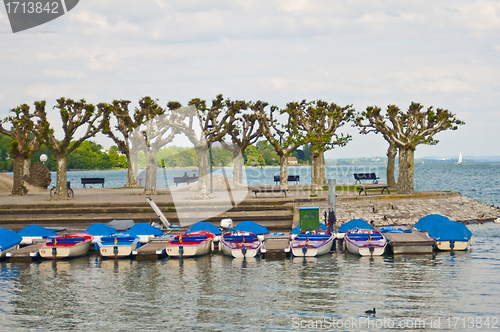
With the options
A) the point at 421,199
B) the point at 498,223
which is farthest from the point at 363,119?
the point at 498,223

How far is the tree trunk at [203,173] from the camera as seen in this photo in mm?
40375

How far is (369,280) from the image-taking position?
901 inches

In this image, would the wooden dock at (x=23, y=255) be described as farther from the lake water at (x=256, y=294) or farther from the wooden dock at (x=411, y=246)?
the wooden dock at (x=411, y=246)

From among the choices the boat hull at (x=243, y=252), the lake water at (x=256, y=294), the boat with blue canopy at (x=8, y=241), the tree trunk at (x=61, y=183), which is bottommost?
Answer: the lake water at (x=256, y=294)

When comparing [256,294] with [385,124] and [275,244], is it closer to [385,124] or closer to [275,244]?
[275,244]

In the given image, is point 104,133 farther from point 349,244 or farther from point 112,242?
point 349,244

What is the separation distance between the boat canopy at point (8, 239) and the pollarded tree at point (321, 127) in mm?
25190

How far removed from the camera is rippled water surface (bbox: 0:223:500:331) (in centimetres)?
1762

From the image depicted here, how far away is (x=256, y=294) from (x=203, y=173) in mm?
21254

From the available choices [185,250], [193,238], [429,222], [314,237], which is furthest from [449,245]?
[185,250]

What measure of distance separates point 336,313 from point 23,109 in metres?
39.5

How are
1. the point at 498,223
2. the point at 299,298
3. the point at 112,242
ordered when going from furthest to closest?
the point at 498,223
the point at 112,242
the point at 299,298

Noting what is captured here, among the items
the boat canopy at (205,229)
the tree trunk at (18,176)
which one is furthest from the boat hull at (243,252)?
the tree trunk at (18,176)

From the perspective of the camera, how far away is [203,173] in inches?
1619
